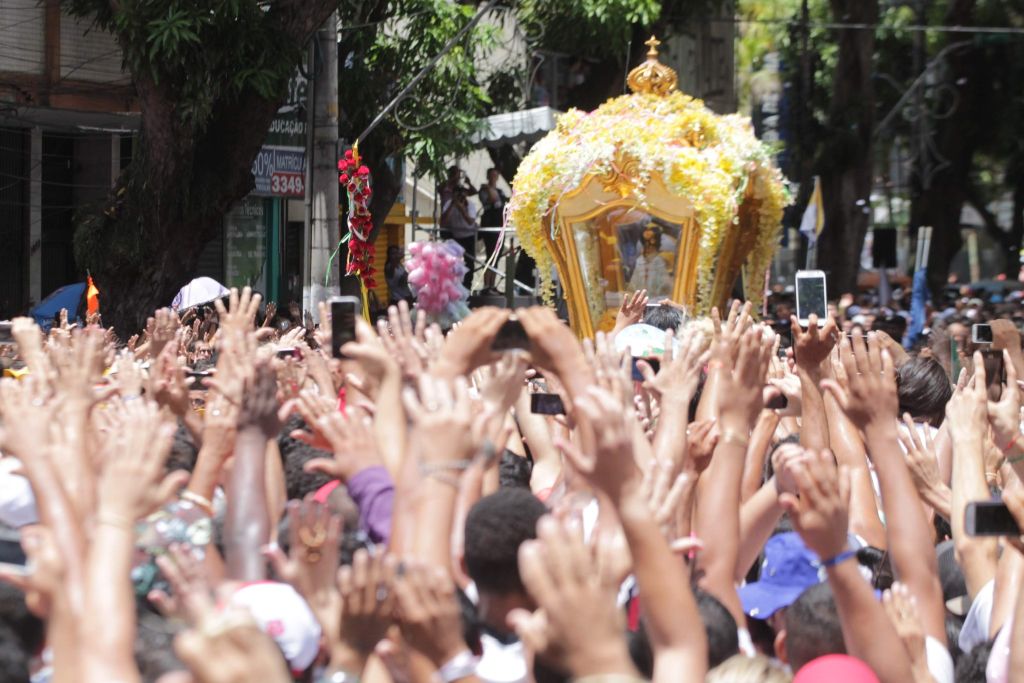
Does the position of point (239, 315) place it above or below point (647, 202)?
below

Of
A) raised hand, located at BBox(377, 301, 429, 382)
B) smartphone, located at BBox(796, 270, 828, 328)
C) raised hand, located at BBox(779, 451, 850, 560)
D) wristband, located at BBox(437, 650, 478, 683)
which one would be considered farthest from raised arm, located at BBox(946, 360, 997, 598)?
smartphone, located at BBox(796, 270, 828, 328)

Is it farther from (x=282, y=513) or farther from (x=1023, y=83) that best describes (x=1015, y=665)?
(x=1023, y=83)

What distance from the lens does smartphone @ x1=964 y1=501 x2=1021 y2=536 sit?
2.94 m

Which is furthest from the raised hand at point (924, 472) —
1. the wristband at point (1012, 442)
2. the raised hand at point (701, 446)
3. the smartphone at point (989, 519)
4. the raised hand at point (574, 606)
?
the raised hand at point (574, 606)

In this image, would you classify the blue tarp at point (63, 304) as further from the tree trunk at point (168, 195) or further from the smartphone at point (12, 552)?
the smartphone at point (12, 552)

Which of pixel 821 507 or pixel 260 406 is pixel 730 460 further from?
pixel 260 406

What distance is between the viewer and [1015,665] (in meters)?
3.02

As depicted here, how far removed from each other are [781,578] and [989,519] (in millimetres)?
884

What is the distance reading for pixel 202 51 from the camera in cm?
1242

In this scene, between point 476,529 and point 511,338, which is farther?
point 511,338

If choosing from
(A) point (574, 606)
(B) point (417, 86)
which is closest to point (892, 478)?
(A) point (574, 606)

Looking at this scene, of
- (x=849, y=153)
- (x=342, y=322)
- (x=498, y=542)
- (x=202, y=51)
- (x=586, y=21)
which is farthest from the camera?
(x=849, y=153)

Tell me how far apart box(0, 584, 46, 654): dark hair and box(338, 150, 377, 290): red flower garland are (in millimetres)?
9107

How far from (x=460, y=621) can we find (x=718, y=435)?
4.71ft
